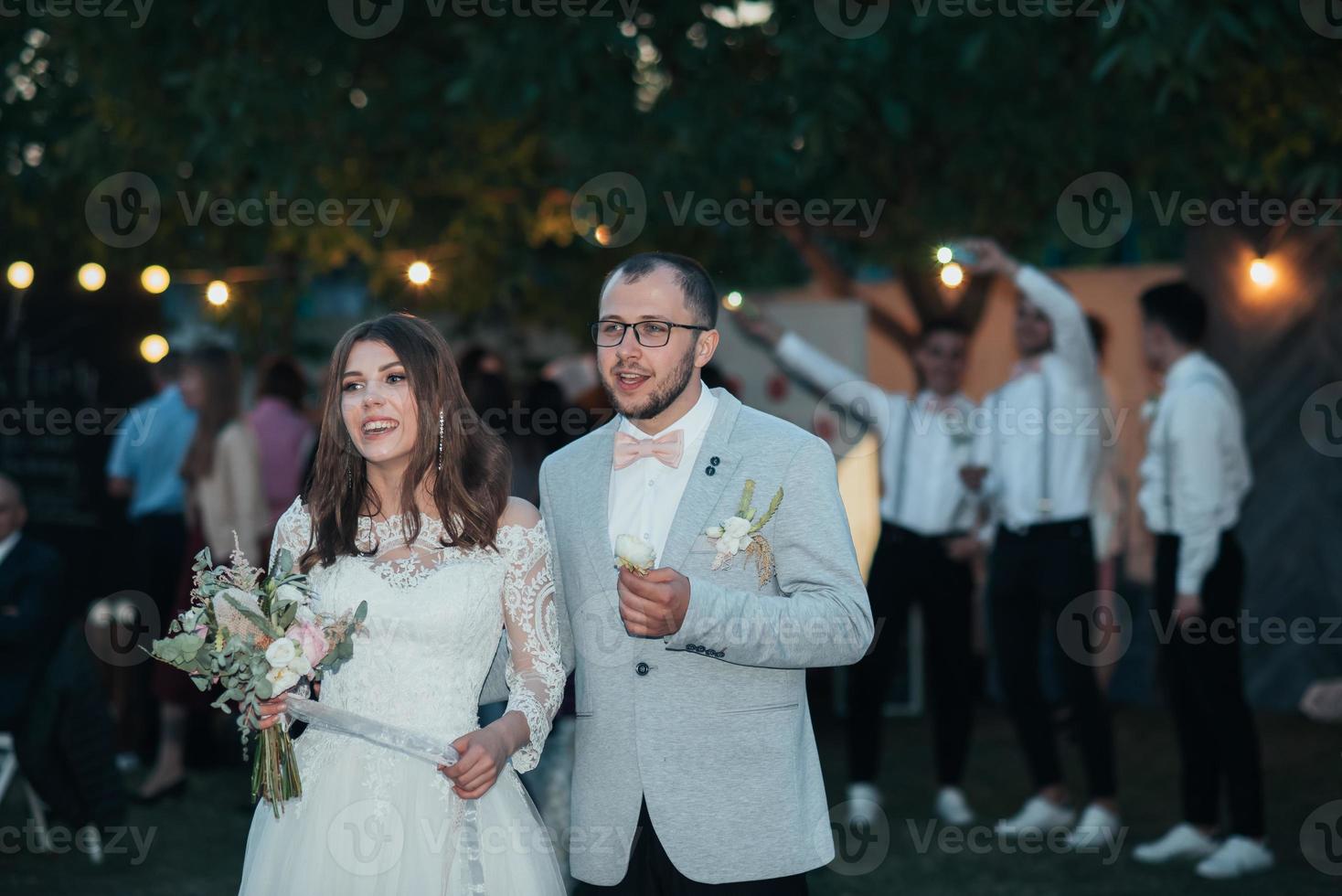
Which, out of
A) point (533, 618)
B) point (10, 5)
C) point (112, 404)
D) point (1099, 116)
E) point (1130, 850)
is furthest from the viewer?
point (112, 404)

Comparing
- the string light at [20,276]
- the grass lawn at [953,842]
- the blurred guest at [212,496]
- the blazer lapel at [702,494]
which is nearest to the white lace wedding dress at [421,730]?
the blazer lapel at [702,494]

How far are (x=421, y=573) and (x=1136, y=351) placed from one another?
1128 centimetres

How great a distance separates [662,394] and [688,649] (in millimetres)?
642

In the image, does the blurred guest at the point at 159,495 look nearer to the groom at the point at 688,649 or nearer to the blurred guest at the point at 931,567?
the blurred guest at the point at 931,567

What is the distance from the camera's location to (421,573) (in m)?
3.78

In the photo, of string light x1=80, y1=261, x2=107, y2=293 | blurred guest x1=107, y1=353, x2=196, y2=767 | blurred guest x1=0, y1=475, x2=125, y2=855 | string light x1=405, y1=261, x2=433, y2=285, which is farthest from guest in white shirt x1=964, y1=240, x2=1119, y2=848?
string light x1=80, y1=261, x2=107, y2=293

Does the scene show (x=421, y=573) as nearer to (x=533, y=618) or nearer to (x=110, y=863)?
(x=533, y=618)

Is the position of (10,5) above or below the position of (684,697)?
above

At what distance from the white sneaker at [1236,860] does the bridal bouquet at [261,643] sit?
14.5ft

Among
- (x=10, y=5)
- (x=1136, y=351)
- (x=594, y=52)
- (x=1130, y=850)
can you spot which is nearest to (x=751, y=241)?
(x=1136, y=351)

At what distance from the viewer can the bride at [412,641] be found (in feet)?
12.1

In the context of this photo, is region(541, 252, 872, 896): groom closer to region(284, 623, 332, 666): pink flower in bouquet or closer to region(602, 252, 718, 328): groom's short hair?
region(602, 252, 718, 328): groom's short hair

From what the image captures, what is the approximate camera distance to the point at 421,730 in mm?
3734

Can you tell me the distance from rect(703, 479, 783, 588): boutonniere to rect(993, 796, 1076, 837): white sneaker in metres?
4.32
